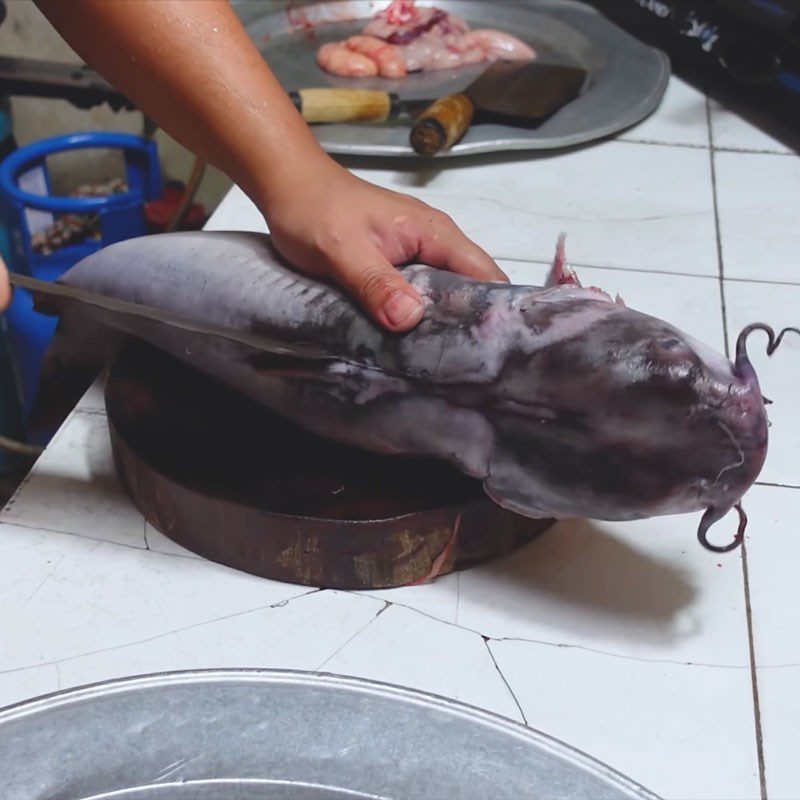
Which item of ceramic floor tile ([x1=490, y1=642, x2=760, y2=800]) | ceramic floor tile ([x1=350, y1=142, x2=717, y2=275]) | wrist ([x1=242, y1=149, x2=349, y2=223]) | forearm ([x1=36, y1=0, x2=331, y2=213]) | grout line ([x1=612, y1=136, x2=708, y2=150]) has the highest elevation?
forearm ([x1=36, y1=0, x2=331, y2=213])

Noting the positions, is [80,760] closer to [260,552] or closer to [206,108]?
[260,552]

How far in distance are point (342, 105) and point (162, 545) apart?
0.84 metres

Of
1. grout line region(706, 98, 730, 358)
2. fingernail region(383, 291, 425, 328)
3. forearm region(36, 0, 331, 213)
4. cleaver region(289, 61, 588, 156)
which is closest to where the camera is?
fingernail region(383, 291, 425, 328)

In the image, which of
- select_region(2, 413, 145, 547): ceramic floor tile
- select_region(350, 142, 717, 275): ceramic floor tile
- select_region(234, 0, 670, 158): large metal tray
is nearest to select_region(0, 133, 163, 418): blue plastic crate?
select_region(234, 0, 670, 158): large metal tray

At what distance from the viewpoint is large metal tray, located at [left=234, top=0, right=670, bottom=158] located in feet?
4.75

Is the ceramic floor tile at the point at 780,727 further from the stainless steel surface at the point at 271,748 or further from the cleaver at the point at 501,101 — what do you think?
the cleaver at the point at 501,101

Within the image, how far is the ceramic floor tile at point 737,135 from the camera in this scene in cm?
158

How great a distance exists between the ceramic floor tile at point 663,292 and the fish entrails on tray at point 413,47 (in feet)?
1.96

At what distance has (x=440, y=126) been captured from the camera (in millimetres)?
1357

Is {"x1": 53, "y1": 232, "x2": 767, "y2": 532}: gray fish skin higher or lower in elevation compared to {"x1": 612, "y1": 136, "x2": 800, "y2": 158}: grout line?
higher

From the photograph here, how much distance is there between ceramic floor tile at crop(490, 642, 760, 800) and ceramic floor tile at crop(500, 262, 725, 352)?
493mm

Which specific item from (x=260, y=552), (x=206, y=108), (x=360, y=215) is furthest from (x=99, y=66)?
(x=260, y=552)

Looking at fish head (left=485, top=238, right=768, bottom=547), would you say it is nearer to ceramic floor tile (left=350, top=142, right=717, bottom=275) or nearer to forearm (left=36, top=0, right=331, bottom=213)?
forearm (left=36, top=0, right=331, bottom=213)

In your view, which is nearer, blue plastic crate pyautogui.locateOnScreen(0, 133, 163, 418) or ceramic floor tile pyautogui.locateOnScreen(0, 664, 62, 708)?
ceramic floor tile pyautogui.locateOnScreen(0, 664, 62, 708)
